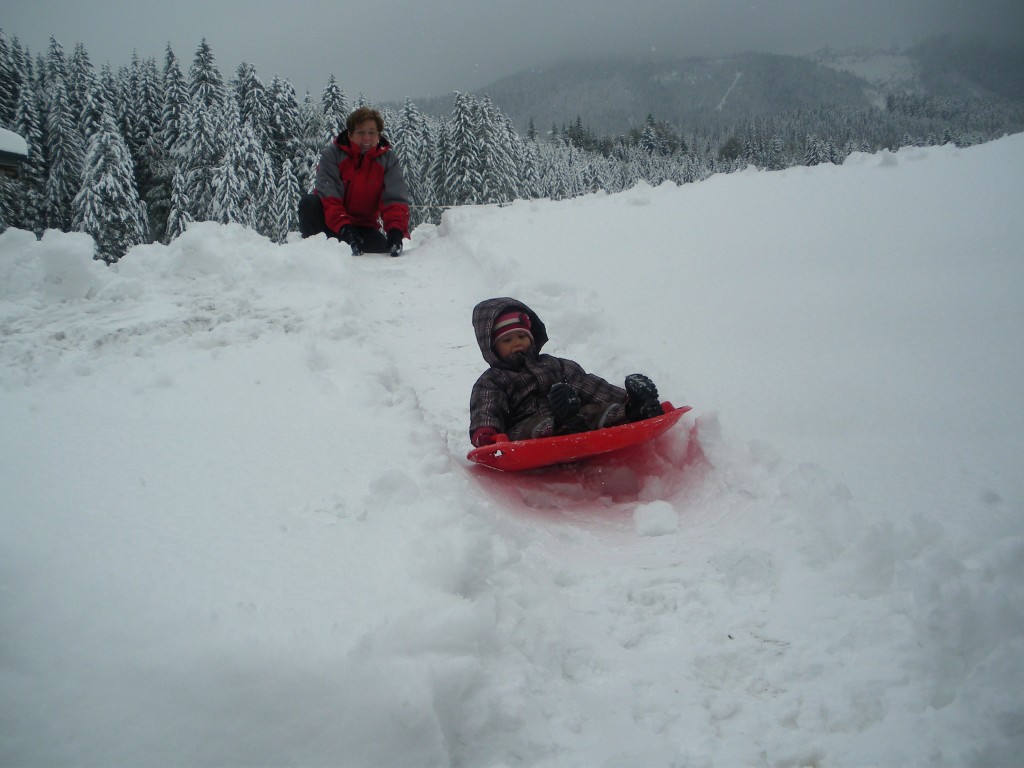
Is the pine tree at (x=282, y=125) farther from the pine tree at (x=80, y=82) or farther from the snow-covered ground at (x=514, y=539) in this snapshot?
the snow-covered ground at (x=514, y=539)

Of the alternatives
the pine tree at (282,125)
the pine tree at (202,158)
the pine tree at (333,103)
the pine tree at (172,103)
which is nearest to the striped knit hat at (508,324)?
the pine tree at (202,158)

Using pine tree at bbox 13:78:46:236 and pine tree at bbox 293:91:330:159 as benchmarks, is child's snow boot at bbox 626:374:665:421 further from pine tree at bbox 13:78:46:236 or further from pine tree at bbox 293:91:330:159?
pine tree at bbox 293:91:330:159

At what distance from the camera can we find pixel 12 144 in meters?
7.19

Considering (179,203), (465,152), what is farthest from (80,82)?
(465,152)

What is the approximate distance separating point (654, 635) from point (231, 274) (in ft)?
15.1

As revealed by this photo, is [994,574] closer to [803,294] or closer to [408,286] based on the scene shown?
[803,294]

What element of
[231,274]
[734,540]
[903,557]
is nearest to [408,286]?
[231,274]

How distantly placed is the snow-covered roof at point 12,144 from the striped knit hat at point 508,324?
24.1 feet

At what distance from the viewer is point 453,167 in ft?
94.0

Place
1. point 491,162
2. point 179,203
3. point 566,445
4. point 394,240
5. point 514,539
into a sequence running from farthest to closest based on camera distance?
point 491,162, point 179,203, point 394,240, point 566,445, point 514,539

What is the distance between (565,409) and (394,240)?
547cm

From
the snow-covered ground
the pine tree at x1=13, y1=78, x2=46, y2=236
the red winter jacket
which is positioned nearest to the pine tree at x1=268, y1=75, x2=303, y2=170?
the pine tree at x1=13, y1=78, x2=46, y2=236

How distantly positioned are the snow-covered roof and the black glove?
179 inches

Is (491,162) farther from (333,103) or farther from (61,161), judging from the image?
(61,161)
